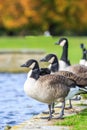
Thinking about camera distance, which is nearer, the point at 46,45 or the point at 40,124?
the point at 40,124

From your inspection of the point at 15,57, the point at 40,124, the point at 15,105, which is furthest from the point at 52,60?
the point at 15,57

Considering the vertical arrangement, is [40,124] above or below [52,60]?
below

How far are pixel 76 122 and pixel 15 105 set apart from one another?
180 inches

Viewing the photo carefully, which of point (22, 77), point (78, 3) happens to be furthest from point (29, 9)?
point (22, 77)

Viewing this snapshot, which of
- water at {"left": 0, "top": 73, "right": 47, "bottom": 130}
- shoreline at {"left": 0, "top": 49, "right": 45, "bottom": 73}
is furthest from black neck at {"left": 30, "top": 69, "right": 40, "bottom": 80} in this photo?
shoreline at {"left": 0, "top": 49, "right": 45, "bottom": 73}

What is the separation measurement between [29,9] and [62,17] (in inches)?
135

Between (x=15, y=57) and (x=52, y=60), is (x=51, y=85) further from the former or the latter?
(x=15, y=57)

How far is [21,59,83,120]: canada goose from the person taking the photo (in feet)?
33.0

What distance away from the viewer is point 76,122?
9695mm

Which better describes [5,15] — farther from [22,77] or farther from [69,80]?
[69,80]

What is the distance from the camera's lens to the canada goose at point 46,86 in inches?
396

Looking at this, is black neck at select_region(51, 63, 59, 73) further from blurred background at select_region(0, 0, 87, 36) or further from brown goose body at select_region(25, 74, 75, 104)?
blurred background at select_region(0, 0, 87, 36)

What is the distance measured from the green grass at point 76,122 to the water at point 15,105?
1.26m

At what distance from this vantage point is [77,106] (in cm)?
1189
